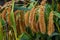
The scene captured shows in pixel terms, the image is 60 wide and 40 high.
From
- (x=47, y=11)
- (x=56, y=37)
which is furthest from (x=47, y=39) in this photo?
(x=47, y=11)

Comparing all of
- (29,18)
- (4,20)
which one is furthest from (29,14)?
(4,20)

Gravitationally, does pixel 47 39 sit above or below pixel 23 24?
below

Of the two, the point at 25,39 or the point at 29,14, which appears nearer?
the point at 29,14

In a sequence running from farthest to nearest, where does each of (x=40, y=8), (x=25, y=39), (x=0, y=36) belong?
(x=25, y=39) < (x=0, y=36) < (x=40, y=8)

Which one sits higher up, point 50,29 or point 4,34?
point 50,29

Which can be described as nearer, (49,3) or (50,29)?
(50,29)

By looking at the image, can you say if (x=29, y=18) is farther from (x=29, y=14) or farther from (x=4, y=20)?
(x=4, y=20)

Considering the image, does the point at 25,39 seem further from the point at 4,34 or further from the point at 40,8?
the point at 40,8

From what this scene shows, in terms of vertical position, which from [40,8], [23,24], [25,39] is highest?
[40,8]

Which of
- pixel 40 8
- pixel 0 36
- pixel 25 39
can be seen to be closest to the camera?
pixel 40 8
